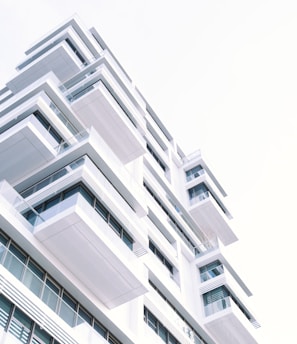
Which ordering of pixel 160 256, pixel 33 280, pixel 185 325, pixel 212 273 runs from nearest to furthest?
1. pixel 33 280
2. pixel 185 325
3. pixel 160 256
4. pixel 212 273

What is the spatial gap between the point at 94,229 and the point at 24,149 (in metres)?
6.23

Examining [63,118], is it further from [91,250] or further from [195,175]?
[195,175]

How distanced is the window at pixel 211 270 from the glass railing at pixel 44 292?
44.5 feet

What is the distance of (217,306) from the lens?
26.7 metres

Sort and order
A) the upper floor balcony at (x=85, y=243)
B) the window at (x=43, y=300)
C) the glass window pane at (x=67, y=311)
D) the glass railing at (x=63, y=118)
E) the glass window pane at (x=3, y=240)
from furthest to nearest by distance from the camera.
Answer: the glass railing at (x=63, y=118) → the upper floor balcony at (x=85, y=243) → the glass window pane at (x=3, y=240) → the glass window pane at (x=67, y=311) → the window at (x=43, y=300)

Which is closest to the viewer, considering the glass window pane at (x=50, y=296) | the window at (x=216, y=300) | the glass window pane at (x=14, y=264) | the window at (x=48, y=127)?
the glass window pane at (x=14, y=264)

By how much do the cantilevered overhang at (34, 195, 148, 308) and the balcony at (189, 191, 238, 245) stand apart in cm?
1716

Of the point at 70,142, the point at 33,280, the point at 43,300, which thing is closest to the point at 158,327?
the point at 43,300

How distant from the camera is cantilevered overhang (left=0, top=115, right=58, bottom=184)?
21094 mm

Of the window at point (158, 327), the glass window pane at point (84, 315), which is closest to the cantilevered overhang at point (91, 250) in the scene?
the glass window pane at point (84, 315)

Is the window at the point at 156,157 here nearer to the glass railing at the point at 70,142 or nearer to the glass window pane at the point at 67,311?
the glass railing at the point at 70,142

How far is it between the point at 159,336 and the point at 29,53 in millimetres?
25239

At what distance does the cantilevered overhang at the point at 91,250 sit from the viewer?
56.1 feet

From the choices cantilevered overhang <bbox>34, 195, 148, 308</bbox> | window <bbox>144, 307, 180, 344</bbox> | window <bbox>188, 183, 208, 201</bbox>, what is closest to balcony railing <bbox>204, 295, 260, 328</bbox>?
window <bbox>144, 307, 180, 344</bbox>
